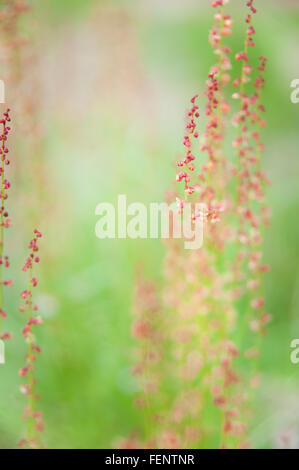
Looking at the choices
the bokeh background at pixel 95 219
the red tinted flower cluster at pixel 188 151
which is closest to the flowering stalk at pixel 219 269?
the red tinted flower cluster at pixel 188 151

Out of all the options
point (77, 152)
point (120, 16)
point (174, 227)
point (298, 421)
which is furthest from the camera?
point (77, 152)

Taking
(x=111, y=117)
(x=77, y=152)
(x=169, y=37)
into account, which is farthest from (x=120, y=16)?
(x=169, y=37)

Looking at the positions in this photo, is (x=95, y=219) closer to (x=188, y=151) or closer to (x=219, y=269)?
(x=219, y=269)

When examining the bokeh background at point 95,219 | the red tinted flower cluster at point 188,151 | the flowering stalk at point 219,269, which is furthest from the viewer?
the bokeh background at point 95,219

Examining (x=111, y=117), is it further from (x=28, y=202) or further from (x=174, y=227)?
(x=174, y=227)

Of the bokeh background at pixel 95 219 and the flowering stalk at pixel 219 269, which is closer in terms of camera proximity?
the flowering stalk at pixel 219 269

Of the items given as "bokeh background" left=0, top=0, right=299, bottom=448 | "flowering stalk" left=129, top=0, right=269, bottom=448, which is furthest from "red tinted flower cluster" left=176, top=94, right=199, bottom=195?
"bokeh background" left=0, top=0, right=299, bottom=448

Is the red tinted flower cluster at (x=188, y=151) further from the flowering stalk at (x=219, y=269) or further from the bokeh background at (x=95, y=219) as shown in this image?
the bokeh background at (x=95, y=219)

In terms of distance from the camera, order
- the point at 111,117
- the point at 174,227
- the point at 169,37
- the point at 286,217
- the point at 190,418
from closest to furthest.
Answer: the point at 174,227 < the point at 190,418 < the point at 111,117 < the point at 286,217 < the point at 169,37
